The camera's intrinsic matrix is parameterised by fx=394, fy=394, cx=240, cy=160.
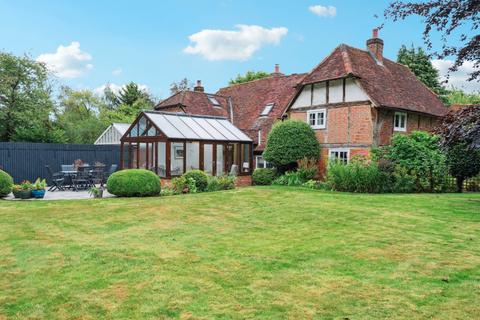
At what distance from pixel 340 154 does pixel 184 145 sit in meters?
7.31

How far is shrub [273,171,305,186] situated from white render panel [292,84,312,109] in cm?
389

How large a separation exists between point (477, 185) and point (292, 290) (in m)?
14.9

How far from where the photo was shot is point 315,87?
19.6 metres

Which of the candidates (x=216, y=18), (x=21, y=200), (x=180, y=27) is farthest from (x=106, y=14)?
(x=21, y=200)

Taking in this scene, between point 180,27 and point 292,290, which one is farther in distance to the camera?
point 180,27

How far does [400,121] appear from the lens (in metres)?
18.7

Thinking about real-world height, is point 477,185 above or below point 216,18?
below

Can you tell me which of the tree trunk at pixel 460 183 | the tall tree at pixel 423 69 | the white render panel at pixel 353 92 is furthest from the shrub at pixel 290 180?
the tall tree at pixel 423 69

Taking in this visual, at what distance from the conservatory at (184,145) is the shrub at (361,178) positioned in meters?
5.77

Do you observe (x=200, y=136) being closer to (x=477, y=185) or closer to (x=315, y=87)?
(x=315, y=87)

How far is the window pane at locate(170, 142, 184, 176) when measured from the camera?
17.3 metres

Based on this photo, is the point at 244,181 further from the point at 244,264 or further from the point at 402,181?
the point at 244,264

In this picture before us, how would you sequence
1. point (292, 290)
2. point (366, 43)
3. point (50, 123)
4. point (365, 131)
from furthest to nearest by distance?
point (50, 123), point (366, 43), point (365, 131), point (292, 290)

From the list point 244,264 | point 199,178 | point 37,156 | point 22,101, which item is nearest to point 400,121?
point 199,178
